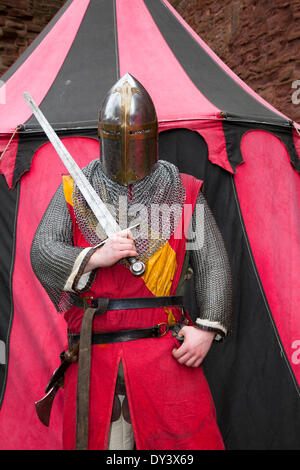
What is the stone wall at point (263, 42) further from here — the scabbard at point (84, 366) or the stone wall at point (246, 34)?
the scabbard at point (84, 366)

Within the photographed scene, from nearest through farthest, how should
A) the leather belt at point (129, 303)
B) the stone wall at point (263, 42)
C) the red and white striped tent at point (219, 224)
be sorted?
1. the leather belt at point (129, 303)
2. the red and white striped tent at point (219, 224)
3. the stone wall at point (263, 42)

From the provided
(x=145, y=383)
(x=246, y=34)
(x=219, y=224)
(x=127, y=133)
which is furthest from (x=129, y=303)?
(x=246, y=34)

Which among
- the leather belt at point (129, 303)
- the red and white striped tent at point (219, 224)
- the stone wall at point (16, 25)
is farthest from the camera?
the stone wall at point (16, 25)

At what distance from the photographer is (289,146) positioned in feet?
7.72

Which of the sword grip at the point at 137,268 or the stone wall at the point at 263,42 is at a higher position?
the stone wall at the point at 263,42

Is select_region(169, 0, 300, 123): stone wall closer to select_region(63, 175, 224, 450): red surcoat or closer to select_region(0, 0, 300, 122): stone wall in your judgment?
select_region(0, 0, 300, 122): stone wall

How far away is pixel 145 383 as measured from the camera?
1403 mm

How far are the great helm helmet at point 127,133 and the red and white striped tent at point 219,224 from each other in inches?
27.9

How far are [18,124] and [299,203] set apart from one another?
4.93ft

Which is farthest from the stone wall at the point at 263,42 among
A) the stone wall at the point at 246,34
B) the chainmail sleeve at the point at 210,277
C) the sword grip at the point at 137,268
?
the sword grip at the point at 137,268

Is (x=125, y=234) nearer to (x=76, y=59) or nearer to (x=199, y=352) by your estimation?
(x=199, y=352)

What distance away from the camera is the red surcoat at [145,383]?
1.38 meters

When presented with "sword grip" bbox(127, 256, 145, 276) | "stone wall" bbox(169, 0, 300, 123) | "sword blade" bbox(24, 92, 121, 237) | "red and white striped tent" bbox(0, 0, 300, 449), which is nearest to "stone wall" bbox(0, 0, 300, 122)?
"stone wall" bbox(169, 0, 300, 123)

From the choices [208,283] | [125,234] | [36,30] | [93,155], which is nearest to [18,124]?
[93,155]
